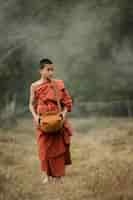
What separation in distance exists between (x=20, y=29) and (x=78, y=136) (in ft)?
6.11

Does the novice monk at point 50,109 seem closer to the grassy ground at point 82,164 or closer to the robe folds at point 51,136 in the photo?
the robe folds at point 51,136

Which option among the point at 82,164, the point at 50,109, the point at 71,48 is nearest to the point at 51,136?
the point at 50,109

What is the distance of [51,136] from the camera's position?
12.8ft

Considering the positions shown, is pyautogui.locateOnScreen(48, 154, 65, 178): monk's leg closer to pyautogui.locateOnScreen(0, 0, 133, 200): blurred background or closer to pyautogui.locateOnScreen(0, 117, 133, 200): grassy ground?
pyautogui.locateOnScreen(0, 117, 133, 200): grassy ground

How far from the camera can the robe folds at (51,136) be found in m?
3.84

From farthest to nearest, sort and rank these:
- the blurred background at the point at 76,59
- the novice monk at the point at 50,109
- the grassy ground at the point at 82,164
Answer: the blurred background at the point at 76,59, the novice monk at the point at 50,109, the grassy ground at the point at 82,164

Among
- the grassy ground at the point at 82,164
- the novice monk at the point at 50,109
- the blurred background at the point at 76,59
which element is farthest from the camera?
the blurred background at the point at 76,59

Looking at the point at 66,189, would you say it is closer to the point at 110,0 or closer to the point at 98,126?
the point at 98,126

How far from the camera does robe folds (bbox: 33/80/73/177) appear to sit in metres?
3.84

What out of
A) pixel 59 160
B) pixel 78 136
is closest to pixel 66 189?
pixel 59 160

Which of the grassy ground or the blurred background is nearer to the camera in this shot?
the grassy ground

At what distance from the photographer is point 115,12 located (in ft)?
22.5

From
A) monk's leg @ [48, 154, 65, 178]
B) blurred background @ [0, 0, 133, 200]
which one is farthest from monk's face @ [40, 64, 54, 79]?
blurred background @ [0, 0, 133, 200]

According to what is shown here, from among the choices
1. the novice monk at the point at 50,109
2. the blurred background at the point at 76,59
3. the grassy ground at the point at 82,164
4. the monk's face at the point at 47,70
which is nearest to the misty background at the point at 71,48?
the blurred background at the point at 76,59
